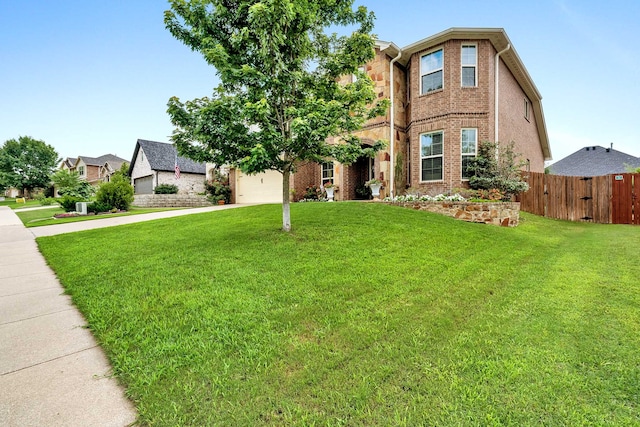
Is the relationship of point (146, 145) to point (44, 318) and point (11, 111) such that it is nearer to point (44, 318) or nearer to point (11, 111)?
point (11, 111)

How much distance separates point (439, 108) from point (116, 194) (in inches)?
622

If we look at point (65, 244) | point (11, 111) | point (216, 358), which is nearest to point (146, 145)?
point (11, 111)

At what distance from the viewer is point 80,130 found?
20781 mm

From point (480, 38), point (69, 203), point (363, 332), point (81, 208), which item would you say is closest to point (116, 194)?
point (81, 208)

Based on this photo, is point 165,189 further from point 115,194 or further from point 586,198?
point 586,198

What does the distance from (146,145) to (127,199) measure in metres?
13.5

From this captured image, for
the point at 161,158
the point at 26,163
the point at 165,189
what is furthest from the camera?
the point at 26,163

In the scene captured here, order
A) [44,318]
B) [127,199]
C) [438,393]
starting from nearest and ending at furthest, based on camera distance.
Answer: [438,393] < [44,318] < [127,199]

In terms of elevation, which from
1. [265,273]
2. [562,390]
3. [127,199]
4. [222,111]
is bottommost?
[562,390]

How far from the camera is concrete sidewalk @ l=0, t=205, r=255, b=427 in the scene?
1638mm

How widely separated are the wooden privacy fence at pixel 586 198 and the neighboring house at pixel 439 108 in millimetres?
2514

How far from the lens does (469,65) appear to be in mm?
11055

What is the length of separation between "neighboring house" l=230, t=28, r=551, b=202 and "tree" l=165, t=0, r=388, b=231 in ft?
16.2

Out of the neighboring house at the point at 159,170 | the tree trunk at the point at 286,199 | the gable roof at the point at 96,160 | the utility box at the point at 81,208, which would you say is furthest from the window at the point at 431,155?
the gable roof at the point at 96,160
